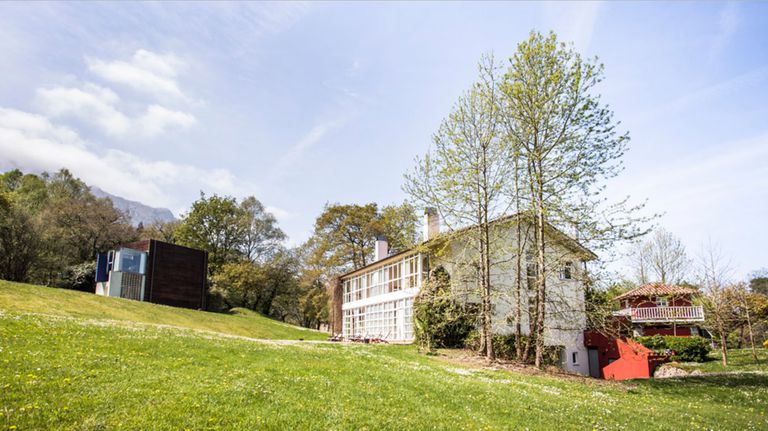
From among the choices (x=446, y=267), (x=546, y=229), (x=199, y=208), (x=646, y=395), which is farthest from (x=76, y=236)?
(x=646, y=395)

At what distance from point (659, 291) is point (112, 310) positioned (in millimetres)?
42144

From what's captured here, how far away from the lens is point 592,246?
779 inches

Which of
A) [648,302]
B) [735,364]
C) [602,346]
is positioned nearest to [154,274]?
[602,346]

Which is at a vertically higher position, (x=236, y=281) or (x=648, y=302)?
(x=236, y=281)

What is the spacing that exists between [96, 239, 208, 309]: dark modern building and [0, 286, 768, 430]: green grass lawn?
95.8ft

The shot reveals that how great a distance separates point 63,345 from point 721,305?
116ft

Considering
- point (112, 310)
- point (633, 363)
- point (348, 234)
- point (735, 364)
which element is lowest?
point (735, 364)

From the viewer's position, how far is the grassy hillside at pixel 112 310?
25516 millimetres

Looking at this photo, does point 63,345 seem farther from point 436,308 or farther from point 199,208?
point 199,208

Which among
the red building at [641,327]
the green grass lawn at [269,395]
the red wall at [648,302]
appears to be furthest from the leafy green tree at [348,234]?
the green grass lawn at [269,395]

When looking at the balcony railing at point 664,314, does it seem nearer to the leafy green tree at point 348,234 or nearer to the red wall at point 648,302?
the red wall at point 648,302

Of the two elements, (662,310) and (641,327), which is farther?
(641,327)

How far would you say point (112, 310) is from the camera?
30562mm

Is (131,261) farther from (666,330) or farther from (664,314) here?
(666,330)
